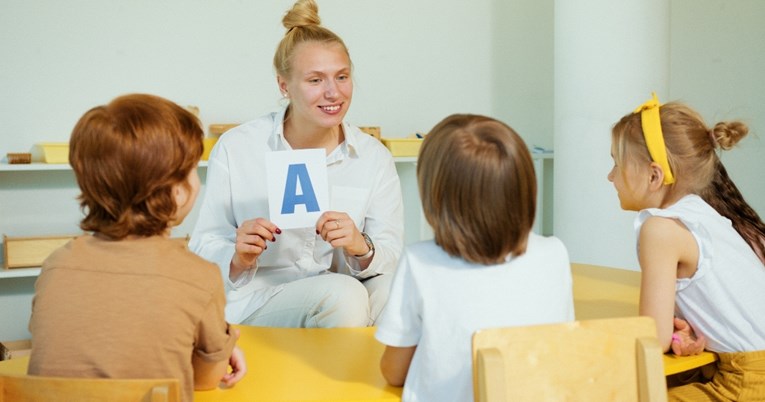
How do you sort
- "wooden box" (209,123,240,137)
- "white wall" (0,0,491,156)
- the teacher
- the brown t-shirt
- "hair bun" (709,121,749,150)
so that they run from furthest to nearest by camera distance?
"wooden box" (209,123,240,137) → "white wall" (0,0,491,156) → the teacher → "hair bun" (709,121,749,150) → the brown t-shirt

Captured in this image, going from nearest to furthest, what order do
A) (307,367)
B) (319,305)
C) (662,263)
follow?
1. (307,367)
2. (662,263)
3. (319,305)

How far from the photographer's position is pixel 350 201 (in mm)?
2721

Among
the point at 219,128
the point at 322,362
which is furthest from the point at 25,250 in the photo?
the point at 322,362

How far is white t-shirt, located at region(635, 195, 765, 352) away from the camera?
2008 mm

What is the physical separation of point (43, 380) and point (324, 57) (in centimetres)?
153

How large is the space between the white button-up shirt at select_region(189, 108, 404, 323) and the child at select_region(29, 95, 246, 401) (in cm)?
96

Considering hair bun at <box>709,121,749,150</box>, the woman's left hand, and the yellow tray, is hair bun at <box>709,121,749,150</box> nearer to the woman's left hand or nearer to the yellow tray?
the woman's left hand

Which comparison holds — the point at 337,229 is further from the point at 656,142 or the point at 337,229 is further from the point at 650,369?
the point at 650,369

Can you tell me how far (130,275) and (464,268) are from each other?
24.2 inches

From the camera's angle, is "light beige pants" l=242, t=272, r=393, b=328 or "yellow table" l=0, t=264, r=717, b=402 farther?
"light beige pants" l=242, t=272, r=393, b=328

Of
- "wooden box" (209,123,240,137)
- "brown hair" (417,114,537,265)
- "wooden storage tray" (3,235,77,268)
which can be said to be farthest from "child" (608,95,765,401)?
"wooden storage tray" (3,235,77,268)

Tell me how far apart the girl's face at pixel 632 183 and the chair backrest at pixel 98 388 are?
135cm

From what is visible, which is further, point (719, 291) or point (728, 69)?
point (728, 69)

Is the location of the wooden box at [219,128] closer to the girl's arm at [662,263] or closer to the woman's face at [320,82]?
the woman's face at [320,82]
